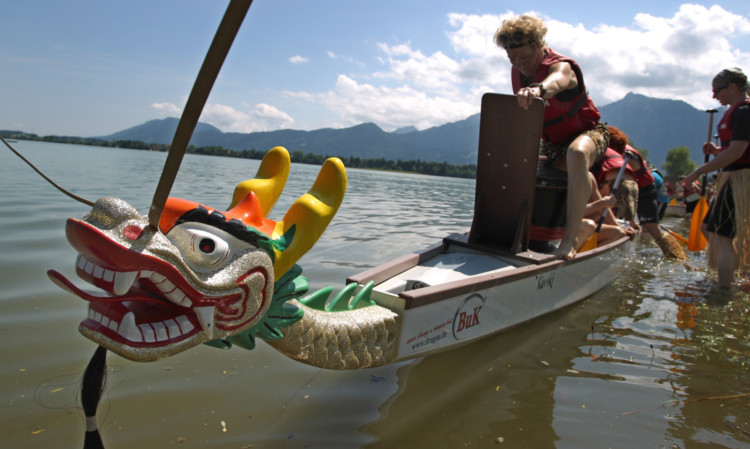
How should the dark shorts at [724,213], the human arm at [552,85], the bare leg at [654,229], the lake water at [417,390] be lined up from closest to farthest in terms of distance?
1. the lake water at [417,390]
2. the human arm at [552,85]
3. the dark shorts at [724,213]
4. the bare leg at [654,229]

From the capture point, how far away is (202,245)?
169 cm

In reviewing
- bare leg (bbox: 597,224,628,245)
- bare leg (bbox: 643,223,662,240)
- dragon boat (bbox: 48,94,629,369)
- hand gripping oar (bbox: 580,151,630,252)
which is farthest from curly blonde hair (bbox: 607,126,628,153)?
dragon boat (bbox: 48,94,629,369)

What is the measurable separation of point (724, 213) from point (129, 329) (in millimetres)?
6675

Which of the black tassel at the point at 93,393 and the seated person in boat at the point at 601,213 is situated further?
the seated person in boat at the point at 601,213

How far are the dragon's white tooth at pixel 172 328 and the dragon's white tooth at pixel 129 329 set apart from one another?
0.10m

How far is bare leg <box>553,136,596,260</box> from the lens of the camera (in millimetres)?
4387

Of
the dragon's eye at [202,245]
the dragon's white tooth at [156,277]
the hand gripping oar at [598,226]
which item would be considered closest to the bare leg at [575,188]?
the hand gripping oar at [598,226]

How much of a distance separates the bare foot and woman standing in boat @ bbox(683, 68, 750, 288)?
96.6 inches

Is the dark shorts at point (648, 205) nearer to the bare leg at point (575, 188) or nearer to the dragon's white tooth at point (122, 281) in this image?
the bare leg at point (575, 188)

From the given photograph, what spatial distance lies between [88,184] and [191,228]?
14634 millimetres

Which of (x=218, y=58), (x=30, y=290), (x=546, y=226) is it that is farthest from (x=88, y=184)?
(x=218, y=58)

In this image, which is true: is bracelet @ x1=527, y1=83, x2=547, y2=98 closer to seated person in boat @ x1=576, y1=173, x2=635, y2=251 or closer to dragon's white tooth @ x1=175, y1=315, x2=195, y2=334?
seated person in boat @ x1=576, y1=173, x2=635, y2=251

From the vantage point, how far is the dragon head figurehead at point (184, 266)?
4.77 feet

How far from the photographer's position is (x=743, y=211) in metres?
5.59
